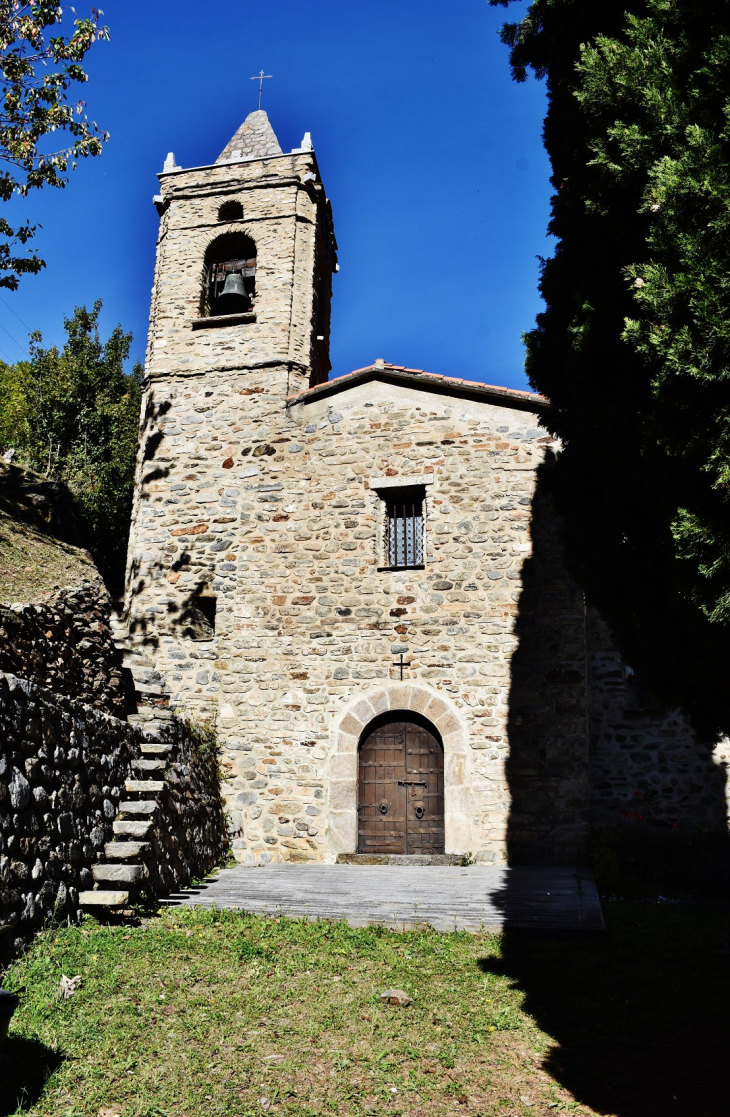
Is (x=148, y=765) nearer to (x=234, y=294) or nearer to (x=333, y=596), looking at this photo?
(x=333, y=596)

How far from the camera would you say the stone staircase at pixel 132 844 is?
6004mm

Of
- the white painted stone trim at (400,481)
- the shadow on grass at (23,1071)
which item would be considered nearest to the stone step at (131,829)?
the shadow on grass at (23,1071)

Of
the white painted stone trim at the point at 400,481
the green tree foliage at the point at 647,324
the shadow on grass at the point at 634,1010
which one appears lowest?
the shadow on grass at the point at 634,1010

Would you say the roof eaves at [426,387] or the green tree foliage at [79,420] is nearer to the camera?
the roof eaves at [426,387]

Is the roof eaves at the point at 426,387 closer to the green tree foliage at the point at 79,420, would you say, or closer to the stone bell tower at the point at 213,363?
the stone bell tower at the point at 213,363

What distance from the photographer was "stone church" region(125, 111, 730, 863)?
9.87 m

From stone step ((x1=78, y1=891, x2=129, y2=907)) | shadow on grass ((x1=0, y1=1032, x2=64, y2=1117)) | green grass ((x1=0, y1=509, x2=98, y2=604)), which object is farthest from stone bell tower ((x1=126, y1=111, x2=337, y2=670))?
shadow on grass ((x1=0, y1=1032, x2=64, y2=1117))

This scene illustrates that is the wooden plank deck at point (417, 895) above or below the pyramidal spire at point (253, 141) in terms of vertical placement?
below

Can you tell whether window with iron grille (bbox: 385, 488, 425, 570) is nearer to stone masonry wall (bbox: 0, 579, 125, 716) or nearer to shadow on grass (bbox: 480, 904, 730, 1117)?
stone masonry wall (bbox: 0, 579, 125, 716)

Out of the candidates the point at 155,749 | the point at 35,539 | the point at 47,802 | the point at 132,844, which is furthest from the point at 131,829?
the point at 35,539

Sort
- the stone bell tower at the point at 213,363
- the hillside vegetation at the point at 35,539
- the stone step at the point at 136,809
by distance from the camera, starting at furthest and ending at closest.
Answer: the stone bell tower at the point at 213,363, the hillside vegetation at the point at 35,539, the stone step at the point at 136,809

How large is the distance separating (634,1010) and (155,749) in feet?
15.6

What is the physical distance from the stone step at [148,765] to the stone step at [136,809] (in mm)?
438

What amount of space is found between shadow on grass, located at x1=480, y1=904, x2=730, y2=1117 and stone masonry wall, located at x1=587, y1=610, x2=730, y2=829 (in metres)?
3.64
